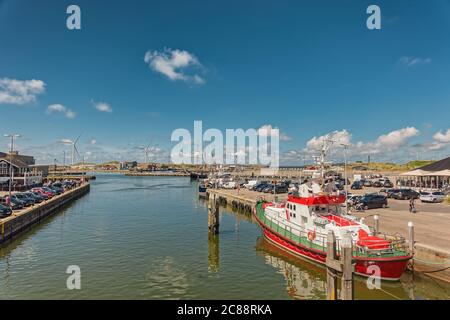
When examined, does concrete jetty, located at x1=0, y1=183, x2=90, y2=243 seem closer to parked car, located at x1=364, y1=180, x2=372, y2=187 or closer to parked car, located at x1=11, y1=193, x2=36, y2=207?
parked car, located at x1=11, y1=193, x2=36, y2=207

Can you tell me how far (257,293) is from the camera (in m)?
19.7

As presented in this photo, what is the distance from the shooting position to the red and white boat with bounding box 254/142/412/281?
1980cm

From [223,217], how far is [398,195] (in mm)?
29837

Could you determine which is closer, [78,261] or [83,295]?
[83,295]

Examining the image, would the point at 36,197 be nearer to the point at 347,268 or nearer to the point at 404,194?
the point at 347,268

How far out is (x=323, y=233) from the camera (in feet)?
76.6

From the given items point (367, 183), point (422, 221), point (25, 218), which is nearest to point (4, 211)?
point (25, 218)

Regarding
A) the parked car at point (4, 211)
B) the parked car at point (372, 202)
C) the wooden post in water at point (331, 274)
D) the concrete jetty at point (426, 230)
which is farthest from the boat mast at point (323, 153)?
the parked car at point (4, 211)

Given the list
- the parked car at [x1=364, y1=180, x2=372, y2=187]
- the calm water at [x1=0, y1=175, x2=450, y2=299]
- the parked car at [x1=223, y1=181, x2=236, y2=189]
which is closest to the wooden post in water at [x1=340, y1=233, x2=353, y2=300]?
the calm water at [x1=0, y1=175, x2=450, y2=299]

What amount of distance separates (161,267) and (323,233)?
13.1 meters

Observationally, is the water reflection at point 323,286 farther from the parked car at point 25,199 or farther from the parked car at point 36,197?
the parked car at point 36,197
